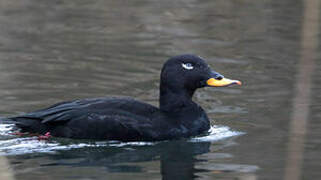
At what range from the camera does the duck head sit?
7645 millimetres

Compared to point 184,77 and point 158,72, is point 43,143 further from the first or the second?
point 158,72

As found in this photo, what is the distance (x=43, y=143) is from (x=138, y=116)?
1079 mm

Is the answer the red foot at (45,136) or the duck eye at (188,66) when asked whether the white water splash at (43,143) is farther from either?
the duck eye at (188,66)

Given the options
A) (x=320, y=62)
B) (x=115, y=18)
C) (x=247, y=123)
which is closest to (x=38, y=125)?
(x=247, y=123)

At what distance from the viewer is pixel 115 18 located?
14.8 metres

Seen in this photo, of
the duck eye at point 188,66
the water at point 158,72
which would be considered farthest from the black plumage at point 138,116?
the water at point 158,72

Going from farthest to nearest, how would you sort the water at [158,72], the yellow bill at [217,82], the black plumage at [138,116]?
the yellow bill at [217,82] < the black plumage at [138,116] < the water at [158,72]

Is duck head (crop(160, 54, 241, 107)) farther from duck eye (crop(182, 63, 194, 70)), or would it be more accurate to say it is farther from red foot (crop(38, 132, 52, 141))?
red foot (crop(38, 132, 52, 141))

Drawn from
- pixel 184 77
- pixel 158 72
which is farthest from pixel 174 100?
pixel 158 72

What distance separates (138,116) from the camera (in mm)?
7246

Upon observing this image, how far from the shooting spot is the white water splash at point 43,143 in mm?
6827

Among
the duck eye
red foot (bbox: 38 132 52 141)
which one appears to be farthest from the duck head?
red foot (bbox: 38 132 52 141)

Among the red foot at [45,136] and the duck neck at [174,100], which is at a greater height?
the duck neck at [174,100]

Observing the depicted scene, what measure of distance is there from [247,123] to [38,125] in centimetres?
251
